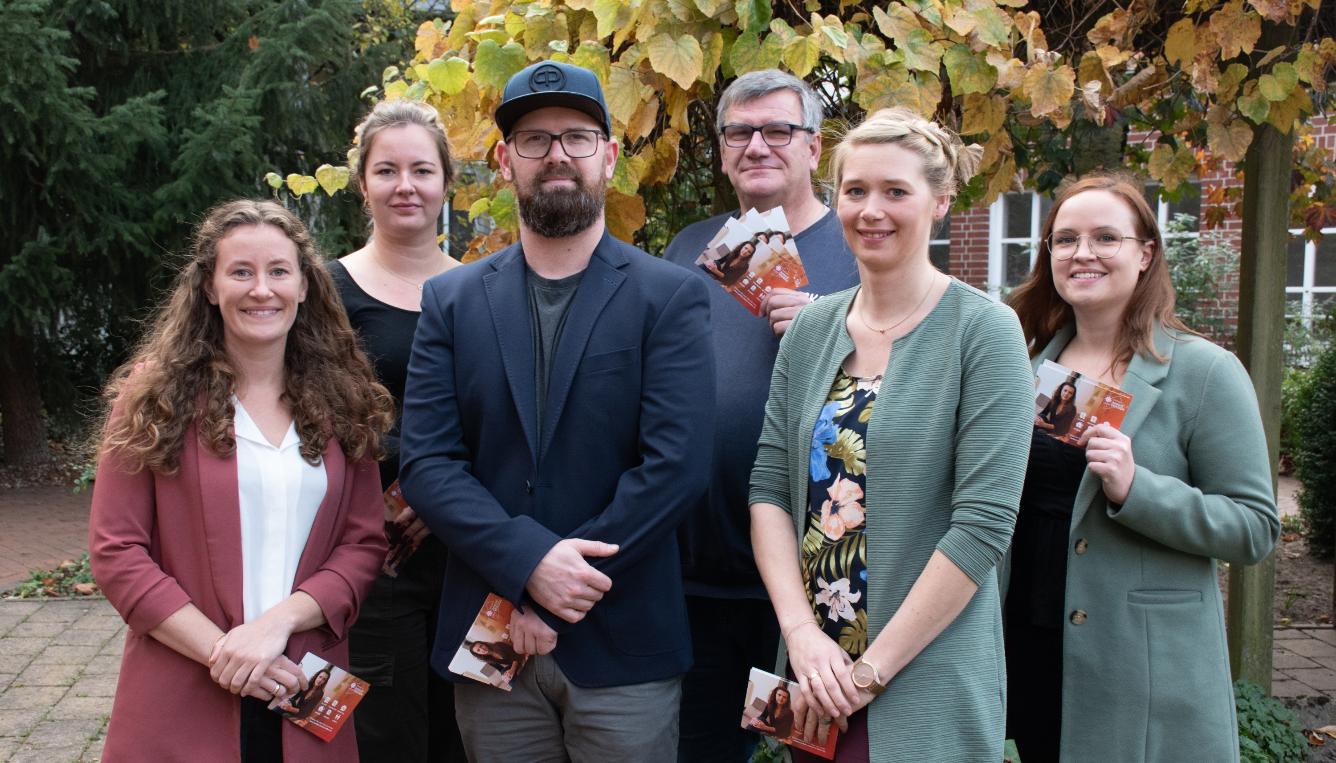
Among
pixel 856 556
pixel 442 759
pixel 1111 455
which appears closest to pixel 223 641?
pixel 442 759

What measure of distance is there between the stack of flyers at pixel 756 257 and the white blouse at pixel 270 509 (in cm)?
111

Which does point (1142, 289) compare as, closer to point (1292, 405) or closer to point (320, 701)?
point (320, 701)

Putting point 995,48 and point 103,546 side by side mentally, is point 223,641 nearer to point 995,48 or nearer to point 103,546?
point 103,546

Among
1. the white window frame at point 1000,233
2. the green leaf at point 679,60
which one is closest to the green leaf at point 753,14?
the green leaf at point 679,60

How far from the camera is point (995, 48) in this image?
315 cm

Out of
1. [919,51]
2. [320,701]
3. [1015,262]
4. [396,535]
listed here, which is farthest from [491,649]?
[1015,262]

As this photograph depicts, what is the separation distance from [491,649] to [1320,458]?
21.7ft

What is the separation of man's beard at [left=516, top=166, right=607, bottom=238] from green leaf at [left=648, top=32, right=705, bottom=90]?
0.62 m

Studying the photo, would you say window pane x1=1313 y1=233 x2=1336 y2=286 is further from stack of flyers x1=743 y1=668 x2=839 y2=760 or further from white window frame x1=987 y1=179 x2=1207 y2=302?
stack of flyers x1=743 y1=668 x2=839 y2=760

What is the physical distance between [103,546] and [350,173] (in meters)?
1.92

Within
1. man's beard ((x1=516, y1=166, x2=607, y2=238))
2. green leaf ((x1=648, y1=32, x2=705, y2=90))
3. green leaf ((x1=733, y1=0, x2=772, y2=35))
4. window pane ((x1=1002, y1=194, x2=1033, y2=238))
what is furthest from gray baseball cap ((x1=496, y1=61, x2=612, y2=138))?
window pane ((x1=1002, y1=194, x2=1033, y2=238))

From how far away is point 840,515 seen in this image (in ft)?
7.29

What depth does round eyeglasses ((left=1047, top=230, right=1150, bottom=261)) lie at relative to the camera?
2605 mm

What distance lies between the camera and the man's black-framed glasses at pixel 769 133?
2.93 m
